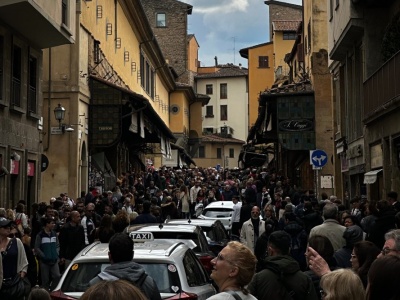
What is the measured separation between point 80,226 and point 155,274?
7245 millimetres

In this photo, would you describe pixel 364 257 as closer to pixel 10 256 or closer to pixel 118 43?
pixel 10 256

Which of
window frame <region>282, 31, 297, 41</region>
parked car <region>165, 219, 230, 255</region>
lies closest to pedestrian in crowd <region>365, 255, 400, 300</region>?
parked car <region>165, 219, 230, 255</region>

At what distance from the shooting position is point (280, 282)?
22.0 feet

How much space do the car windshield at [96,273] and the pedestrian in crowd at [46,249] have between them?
585 cm

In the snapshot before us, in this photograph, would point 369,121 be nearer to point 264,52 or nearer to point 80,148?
point 80,148

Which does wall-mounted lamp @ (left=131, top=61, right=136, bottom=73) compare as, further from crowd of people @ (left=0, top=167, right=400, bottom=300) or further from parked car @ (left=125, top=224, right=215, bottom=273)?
parked car @ (left=125, top=224, right=215, bottom=273)

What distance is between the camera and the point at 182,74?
309 ft

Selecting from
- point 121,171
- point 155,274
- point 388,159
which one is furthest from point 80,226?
point 121,171

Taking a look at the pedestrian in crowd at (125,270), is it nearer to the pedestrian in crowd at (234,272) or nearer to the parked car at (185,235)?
the pedestrian in crowd at (234,272)

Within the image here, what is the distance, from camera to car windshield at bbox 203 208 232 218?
24925 mm

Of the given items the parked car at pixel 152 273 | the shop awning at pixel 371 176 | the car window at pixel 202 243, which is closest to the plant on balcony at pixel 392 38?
the shop awning at pixel 371 176

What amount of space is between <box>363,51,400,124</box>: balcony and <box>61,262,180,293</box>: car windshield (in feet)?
35.9

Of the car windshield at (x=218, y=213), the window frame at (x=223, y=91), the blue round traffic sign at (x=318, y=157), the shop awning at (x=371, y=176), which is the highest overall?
the window frame at (x=223, y=91)

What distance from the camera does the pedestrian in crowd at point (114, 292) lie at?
335cm
